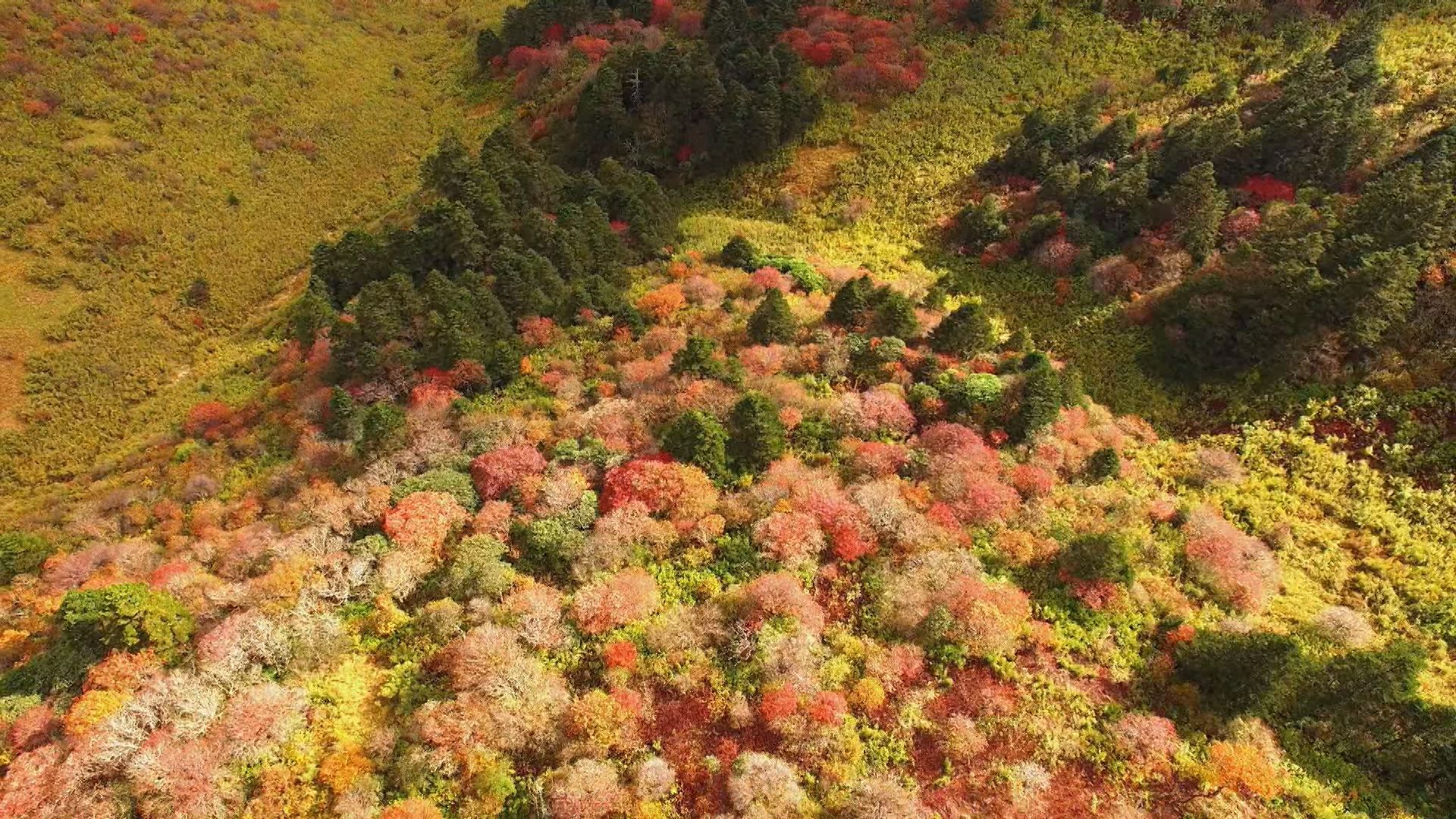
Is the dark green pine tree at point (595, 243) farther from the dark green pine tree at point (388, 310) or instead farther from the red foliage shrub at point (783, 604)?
the red foliage shrub at point (783, 604)

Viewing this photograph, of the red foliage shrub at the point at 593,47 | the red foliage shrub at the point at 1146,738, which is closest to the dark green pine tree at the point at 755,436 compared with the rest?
the red foliage shrub at the point at 1146,738

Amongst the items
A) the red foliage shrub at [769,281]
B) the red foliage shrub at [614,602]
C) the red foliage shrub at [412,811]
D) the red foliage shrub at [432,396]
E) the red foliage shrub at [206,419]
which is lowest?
the red foliage shrub at [206,419]

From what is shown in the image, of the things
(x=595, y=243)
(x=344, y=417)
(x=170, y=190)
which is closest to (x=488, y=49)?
(x=170, y=190)

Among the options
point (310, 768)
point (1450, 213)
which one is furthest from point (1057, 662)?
point (1450, 213)

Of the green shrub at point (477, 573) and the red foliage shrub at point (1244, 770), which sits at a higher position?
the green shrub at point (477, 573)

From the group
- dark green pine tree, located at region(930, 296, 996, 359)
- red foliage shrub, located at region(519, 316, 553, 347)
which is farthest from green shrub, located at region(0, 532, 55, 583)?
dark green pine tree, located at region(930, 296, 996, 359)

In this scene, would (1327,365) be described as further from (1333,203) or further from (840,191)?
(840,191)

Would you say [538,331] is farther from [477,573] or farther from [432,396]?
[477,573]
